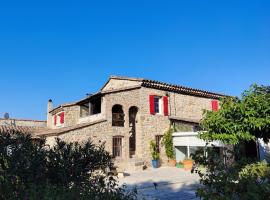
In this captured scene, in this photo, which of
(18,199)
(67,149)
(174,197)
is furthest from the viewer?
(174,197)

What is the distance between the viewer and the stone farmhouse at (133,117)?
19.5m

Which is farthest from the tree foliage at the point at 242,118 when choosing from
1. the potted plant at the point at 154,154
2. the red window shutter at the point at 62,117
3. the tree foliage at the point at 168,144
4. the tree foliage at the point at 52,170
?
the red window shutter at the point at 62,117

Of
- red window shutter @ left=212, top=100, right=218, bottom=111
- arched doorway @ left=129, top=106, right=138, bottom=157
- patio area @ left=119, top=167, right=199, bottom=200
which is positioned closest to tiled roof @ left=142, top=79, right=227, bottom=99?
red window shutter @ left=212, top=100, right=218, bottom=111

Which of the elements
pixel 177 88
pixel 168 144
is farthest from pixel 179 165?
pixel 177 88

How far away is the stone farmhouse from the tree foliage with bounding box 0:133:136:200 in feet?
43.1

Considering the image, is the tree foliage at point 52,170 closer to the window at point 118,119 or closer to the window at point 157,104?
the window at point 118,119

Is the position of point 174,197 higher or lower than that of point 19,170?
lower

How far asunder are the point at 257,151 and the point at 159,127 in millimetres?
7307

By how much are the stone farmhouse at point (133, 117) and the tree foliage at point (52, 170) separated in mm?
13132

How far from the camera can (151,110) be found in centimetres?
2162

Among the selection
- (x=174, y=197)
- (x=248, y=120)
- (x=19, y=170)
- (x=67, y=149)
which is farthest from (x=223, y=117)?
(x=19, y=170)

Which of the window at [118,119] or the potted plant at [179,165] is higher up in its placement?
the window at [118,119]

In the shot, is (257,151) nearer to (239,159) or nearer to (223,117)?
(223,117)

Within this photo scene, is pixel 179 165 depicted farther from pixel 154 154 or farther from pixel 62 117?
pixel 62 117
